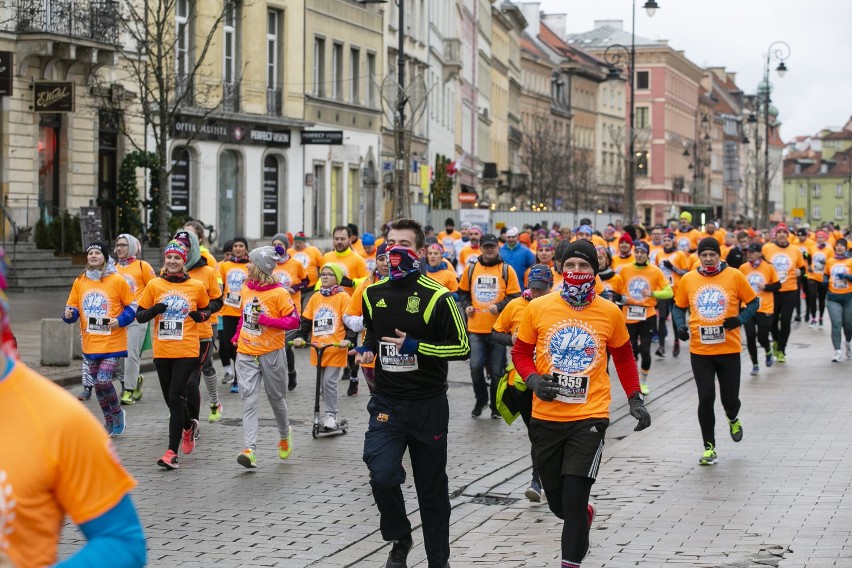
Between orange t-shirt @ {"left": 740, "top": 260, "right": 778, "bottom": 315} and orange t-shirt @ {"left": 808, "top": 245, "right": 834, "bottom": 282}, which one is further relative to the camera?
orange t-shirt @ {"left": 808, "top": 245, "right": 834, "bottom": 282}

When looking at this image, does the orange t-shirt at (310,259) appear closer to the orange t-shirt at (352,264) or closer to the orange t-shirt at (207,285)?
the orange t-shirt at (352,264)

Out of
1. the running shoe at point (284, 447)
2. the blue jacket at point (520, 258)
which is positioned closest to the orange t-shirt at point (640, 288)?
the blue jacket at point (520, 258)

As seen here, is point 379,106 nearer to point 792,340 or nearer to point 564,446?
point 792,340

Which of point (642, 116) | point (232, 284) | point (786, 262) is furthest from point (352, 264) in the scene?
point (642, 116)

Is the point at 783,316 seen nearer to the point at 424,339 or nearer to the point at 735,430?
the point at 735,430

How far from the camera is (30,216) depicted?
30.8m

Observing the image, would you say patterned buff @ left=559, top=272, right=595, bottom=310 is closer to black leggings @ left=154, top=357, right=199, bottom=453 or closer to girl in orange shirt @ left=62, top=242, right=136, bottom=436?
black leggings @ left=154, top=357, right=199, bottom=453

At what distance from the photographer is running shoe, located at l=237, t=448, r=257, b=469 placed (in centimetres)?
1145

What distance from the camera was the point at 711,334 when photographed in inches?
482

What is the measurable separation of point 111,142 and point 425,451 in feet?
93.2

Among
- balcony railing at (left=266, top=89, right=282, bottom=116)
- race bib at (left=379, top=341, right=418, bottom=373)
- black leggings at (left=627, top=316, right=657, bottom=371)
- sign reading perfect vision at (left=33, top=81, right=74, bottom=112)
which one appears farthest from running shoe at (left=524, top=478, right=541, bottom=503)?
balcony railing at (left=266, top=89, right=282, bottom=116)

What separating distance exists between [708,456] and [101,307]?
5.22 m

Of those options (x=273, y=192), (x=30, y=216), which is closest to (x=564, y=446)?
(x=30, y=216)

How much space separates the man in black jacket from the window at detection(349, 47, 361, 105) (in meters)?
42.1
